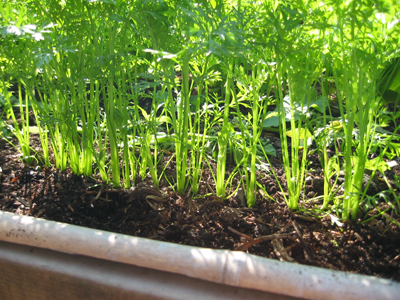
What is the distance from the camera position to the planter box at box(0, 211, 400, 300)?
0.56m

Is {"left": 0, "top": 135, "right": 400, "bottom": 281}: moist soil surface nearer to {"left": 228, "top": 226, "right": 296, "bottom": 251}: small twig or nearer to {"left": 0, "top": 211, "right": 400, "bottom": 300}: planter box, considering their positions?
{"left": 228, "top": 226, "right": 296, "bottom": 251}: small twig

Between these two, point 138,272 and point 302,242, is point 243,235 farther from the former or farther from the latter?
point 138,272

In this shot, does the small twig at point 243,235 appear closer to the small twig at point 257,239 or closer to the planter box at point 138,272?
the small twig at point 257,239

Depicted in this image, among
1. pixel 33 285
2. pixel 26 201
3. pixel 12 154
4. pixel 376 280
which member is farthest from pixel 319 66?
pixel 12 154

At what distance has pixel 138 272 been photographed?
0.66 m

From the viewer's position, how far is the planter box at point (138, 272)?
0.56 m

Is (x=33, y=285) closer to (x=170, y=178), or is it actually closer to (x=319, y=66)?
(x=170, y=178)

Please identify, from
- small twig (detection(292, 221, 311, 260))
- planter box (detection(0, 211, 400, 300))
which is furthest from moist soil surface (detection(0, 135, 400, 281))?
planter box (detection(0, 211, 400, 300))

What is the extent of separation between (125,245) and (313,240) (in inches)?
19.2

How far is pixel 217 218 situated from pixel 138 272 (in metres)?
0.31

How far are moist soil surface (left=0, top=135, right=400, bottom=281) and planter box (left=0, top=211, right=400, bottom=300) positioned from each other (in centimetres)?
18

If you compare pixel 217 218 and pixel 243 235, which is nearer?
pixel 243 235

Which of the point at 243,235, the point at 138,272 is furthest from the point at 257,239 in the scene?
the point at 138,272

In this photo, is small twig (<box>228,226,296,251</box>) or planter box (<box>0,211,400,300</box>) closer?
planter box (<box>0,211,400,300</box>)
